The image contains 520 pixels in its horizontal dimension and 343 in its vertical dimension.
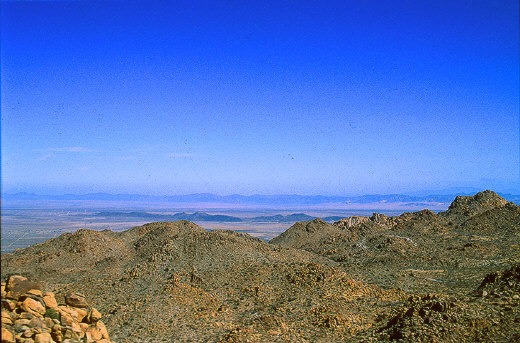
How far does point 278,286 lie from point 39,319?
1063 centimetres

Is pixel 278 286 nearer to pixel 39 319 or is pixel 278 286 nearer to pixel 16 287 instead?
pixel 39 319

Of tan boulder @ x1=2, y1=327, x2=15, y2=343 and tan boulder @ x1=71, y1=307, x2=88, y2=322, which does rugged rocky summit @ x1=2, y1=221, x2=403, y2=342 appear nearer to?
tan boulder @ x1=71, y1=307, x2=88, y2=322

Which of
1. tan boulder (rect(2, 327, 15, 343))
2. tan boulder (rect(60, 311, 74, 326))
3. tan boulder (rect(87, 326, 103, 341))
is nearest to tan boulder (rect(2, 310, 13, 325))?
tan boulder (rect(2, 327, 15, 343))

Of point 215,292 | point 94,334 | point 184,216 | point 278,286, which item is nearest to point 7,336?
point 94,334

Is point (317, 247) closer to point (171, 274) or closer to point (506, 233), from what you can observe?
point (506, 233)

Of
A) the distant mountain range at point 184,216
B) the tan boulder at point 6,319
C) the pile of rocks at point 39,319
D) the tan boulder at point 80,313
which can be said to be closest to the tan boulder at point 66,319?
the pile of rocks at point 39,319

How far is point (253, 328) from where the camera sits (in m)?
14.3

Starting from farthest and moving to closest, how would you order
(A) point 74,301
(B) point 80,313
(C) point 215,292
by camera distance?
1. (C) point 215,292
2. (A) point 74,301
3. (B) point 80,313

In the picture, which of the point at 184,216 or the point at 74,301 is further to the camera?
the point at 184,216

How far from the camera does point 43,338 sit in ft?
33.3

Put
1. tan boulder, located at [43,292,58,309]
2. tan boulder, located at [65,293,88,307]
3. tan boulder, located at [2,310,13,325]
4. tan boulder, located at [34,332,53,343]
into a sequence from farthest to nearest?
1. tan boulder, located at [65,293,88,307]
2. tan boulder, located at [43,292,58,309]
3. tan boulder, located at [2,310,13,325]
4. tan boulder, located at [34,332,53,343]

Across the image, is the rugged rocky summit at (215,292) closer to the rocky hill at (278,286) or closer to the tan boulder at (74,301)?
the rocky hill at (278,286)

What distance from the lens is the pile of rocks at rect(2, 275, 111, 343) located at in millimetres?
10164

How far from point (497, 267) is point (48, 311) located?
80.8 ft
